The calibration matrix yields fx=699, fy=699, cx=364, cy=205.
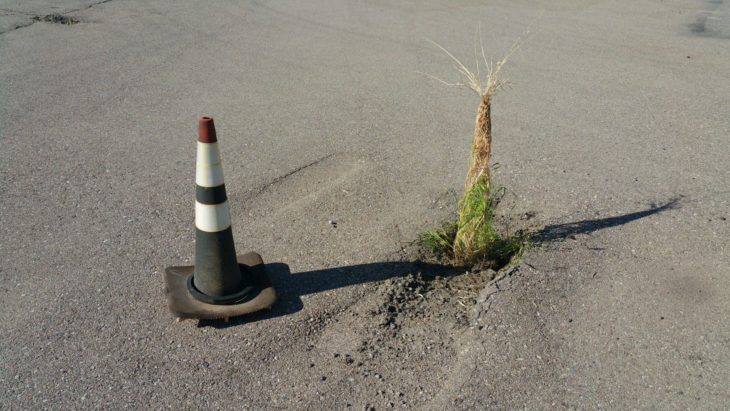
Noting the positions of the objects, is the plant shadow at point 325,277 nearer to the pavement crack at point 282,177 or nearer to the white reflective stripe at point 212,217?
the white reflective stripe at point 212,217

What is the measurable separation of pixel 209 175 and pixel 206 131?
0.26 meters

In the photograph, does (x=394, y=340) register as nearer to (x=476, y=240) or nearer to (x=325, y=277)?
(x=325, y=277)

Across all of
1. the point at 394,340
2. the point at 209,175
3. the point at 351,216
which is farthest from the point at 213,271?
the point at 351,216

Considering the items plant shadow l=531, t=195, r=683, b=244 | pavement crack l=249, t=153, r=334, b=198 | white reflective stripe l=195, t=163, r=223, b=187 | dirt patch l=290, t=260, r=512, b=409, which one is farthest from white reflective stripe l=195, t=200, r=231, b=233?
plant shadow l=531, t=195, r=683, b=244

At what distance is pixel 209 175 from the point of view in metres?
3.84

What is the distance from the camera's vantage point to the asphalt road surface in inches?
139

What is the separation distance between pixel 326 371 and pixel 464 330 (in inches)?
33.0

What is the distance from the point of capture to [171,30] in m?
10.1

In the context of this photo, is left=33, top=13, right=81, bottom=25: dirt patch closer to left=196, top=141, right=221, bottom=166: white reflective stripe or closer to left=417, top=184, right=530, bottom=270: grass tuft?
left=196, top=141, right=221, bottom=166: white reflective stripe

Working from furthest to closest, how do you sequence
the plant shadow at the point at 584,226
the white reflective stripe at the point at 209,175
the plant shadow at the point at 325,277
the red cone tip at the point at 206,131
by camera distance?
the plant shadow at the point at 584,226 < the plant shadow at the point at 325,277 < the white reflective stripe at the point at 209,175 < the red cone tip at the point at 206,131

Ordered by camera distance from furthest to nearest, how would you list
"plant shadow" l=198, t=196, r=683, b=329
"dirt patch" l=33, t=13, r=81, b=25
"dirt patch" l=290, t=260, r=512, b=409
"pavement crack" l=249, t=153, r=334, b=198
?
"dirt patch" l=33, t=13, r=81, b=25 → "pavement crack" l=249, t=153, r=334, b=198 → "plant shadow" l=198, t=196, r=683, b=329 → "dirt patch" l=290, t=260, r=512, b=409

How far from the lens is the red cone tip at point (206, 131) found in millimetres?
3713

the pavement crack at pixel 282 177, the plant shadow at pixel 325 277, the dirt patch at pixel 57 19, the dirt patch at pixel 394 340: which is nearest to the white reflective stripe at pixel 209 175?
the plant shadow at pixel 325 277

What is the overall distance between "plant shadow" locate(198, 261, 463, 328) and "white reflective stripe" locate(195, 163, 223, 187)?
2.55 feet
